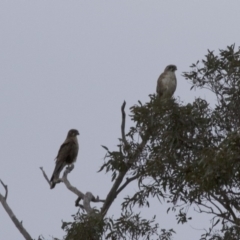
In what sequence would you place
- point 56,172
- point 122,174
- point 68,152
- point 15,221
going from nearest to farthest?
point 122,174 → point 15,221 → point 56,172 → point 68,152

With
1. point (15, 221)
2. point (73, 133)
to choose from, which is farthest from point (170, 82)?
point (15, 221)

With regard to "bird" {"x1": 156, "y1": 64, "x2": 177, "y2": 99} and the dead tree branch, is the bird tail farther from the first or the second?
"bird" {"x1": 156, "y1": 64, "x2": 177, "y2": 99}

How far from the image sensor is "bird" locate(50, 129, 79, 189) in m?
13.2

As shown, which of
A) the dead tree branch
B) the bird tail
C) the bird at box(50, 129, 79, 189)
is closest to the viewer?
the dead tree branch

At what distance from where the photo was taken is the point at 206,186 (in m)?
8.08

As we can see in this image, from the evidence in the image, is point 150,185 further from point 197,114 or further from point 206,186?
point 206,186

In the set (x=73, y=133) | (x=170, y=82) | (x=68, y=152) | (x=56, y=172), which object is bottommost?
(x=56, y=172)

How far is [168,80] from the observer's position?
1422 cm

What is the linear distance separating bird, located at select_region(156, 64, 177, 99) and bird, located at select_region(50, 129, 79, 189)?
5.50 ft

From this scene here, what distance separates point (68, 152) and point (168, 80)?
2.21 meters

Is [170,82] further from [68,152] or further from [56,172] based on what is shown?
[56,172]

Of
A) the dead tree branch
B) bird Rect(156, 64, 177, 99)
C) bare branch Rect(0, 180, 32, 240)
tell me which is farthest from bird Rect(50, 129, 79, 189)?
the dead tree branch

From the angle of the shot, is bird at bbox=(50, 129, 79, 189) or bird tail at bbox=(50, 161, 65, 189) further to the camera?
bird at bbox=(50, 129, 79, 189)

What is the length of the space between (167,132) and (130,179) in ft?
4.03
